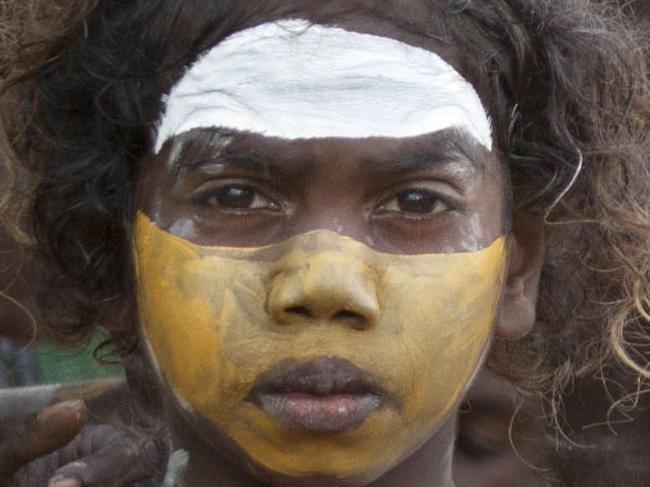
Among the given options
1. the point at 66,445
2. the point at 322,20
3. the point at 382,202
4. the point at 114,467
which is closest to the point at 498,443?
the point at 114,467

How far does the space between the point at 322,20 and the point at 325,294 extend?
1.41 feet

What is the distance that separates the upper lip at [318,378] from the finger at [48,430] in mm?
529

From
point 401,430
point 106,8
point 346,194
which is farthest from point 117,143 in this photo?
point 401,430

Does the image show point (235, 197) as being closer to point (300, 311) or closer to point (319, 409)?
point (300, 311)

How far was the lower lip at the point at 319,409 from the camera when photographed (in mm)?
2332

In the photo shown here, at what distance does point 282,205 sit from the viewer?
2.42m

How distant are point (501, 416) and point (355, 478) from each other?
1289 mm

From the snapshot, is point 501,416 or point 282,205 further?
point 501,416

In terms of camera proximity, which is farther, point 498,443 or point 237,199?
point 498,443

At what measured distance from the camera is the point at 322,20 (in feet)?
8.07

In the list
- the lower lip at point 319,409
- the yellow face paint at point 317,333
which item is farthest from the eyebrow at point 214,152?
the lower lip at point 319,409

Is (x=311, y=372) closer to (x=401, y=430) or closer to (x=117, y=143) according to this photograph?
(x=401, y=430)

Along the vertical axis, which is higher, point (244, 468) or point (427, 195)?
point (427, 195)

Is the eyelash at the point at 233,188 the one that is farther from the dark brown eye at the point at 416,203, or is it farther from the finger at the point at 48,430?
the finger at the point at 48,430
